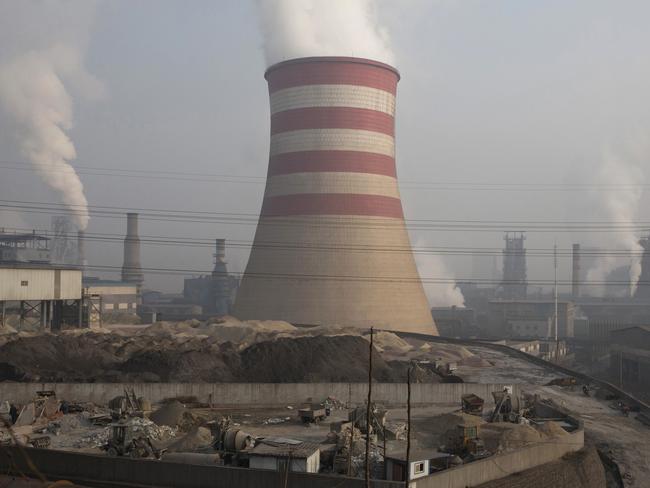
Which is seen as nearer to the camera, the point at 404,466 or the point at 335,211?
the point at 404,466

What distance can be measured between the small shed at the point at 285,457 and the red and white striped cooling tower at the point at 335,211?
15631mm

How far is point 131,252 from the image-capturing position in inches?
2132

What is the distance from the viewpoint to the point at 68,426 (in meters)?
14.3

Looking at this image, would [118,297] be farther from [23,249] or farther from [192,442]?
[192,442]

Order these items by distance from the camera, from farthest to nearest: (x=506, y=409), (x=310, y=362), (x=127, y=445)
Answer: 1. (x=310, y=362)
2. (x=506, y=409)
3. (x=127, y=445)

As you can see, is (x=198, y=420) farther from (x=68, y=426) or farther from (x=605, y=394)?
(x=605, y=394)

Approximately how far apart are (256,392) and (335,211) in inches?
436

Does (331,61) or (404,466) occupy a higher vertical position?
(331,61)

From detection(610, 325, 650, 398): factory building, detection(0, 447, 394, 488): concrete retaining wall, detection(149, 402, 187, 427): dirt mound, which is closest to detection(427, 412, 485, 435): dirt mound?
detection(0, 447, 394, 488): concrete retaining wall

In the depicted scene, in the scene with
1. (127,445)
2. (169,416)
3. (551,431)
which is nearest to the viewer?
(127,445)

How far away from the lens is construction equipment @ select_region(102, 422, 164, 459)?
11602 mm

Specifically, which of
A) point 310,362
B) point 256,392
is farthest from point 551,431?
point 310,362

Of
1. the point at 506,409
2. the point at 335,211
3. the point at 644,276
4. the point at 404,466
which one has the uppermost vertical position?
the point at 335,211

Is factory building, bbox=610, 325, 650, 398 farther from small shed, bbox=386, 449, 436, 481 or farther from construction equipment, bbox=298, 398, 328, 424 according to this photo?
small shed, bbox=386, 449, 436, 481
